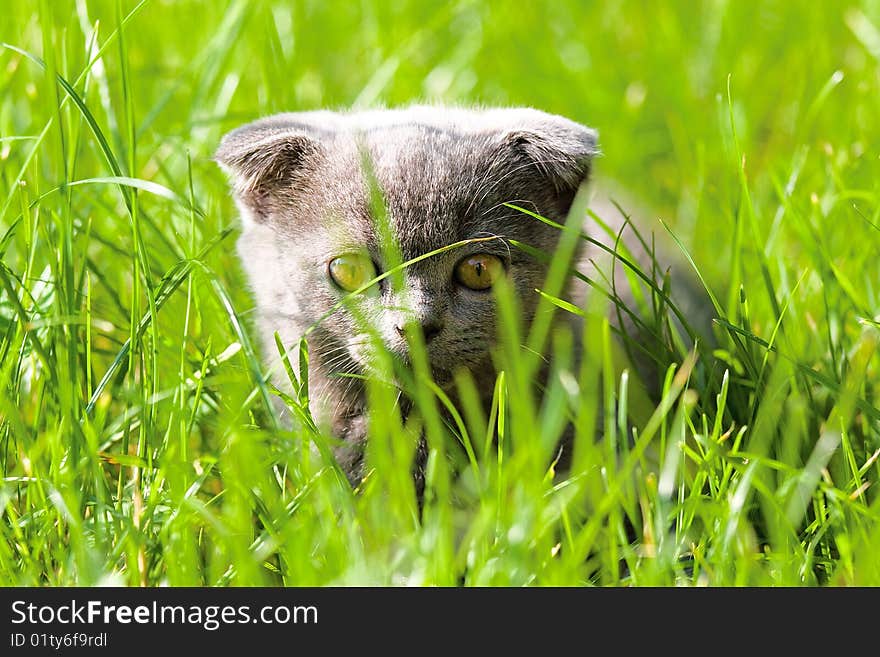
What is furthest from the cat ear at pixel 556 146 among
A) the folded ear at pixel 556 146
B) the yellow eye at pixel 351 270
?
the yellow eye at pixel 351 270

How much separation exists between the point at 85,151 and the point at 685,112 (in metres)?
1.86

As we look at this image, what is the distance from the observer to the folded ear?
1.87m

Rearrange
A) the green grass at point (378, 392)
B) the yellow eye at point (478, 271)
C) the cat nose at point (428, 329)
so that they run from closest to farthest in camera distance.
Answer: the green grass at point (378, 392)
the cat nose at point (428, 329)
the yellow eye at point (478, 271)

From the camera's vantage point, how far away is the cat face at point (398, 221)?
5.83 feet

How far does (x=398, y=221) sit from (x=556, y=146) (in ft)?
1.10

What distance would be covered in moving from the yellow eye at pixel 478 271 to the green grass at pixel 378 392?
127 mm

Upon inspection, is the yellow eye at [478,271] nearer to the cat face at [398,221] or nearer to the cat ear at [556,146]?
the cat face at [398,221]

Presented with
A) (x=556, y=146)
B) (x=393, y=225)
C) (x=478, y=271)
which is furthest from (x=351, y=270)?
(x=556, y=146)

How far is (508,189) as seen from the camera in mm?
1921

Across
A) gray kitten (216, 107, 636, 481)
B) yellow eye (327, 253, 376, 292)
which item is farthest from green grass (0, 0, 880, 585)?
yellow eye (327, 253, 376, 292)

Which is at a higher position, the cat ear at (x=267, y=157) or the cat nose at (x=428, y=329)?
the cat ear at (x=267, y=157)

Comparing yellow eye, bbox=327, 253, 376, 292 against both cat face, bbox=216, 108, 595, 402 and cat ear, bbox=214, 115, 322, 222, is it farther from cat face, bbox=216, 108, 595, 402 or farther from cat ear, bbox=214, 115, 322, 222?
cat ear, bbox=214, 115, 322, 222

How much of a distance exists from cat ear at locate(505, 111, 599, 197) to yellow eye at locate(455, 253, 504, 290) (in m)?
0.23
